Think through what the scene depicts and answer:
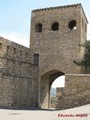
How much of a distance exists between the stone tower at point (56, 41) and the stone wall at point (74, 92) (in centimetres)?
770

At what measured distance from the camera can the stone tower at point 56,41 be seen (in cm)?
2597

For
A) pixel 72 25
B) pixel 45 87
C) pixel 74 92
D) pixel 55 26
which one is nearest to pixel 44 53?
pixel 45 87

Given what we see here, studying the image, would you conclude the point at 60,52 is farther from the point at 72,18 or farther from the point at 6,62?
the point at 6,62

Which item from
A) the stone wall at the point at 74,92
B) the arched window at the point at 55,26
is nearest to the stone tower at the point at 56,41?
the arched window at the point at 55,26

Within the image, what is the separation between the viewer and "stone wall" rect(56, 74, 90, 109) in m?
16.8

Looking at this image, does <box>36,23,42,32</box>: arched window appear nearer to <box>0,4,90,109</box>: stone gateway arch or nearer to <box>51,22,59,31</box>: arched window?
<box>0,4,90,109</box>: stone gateway arch

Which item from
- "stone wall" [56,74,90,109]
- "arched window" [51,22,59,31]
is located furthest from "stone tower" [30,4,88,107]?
"stone wall" [56,74,90,109]

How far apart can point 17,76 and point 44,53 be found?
4.73m

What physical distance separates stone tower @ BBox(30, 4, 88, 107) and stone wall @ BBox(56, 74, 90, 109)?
7.70 meters

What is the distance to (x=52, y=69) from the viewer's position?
26156 mm

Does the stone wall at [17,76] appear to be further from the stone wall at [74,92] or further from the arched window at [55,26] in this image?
the stone wall at [74,92]

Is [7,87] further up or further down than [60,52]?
further down

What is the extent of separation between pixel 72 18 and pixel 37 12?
346 centimetres

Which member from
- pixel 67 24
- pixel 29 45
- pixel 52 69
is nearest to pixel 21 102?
pixel 52 69
